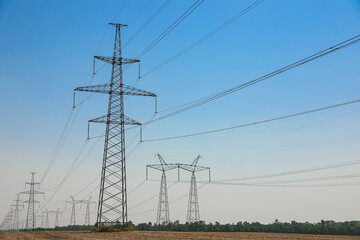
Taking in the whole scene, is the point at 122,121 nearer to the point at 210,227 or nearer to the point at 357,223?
the point at 210,227

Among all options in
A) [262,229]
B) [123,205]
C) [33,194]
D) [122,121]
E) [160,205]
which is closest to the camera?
[123,205]

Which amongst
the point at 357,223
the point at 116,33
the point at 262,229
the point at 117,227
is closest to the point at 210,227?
the point at 262,229

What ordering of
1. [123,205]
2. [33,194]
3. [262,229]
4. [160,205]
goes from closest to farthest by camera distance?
[123,205] < [160,205] < [262,229] < [33,194]

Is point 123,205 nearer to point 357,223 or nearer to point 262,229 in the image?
point 262,229

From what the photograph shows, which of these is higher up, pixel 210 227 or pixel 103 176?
pixel 103 176

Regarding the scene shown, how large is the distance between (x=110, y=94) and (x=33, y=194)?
228ft

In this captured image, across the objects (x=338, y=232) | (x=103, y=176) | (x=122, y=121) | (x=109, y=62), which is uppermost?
(x=109, y=62)

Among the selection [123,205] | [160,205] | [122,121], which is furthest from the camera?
[160,205]

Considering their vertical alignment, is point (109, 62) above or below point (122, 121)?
above

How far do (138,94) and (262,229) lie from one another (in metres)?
55.0

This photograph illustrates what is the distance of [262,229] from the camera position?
92.6 m

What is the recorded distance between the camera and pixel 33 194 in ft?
364

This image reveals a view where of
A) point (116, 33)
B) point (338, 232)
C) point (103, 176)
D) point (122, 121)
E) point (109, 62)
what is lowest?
point (338, 232)

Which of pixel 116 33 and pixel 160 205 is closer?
pixel 116 33
